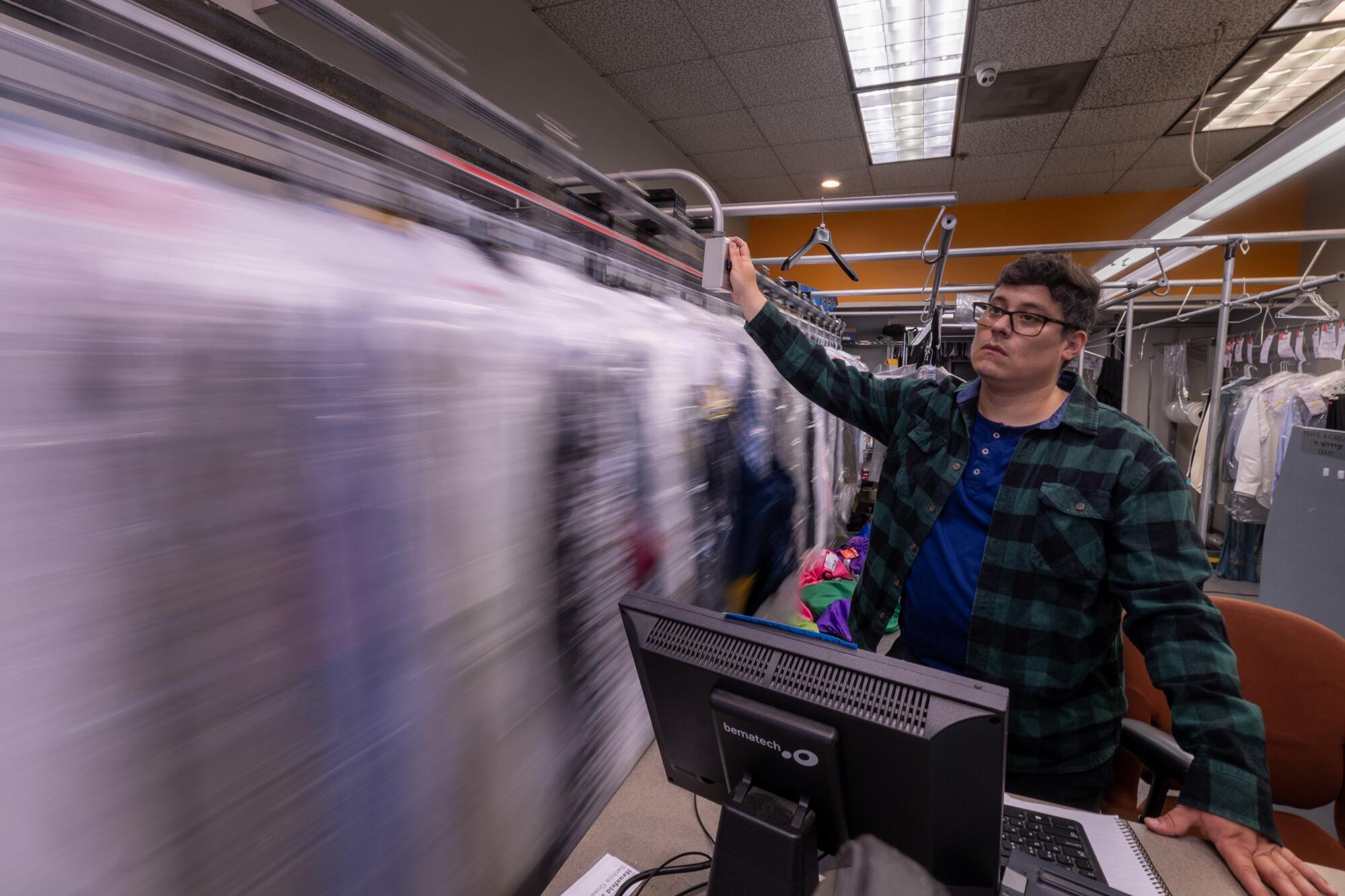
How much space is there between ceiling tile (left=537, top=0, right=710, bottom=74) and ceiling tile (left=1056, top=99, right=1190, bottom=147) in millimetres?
2571

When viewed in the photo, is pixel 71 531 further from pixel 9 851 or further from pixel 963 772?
pixel 963 772

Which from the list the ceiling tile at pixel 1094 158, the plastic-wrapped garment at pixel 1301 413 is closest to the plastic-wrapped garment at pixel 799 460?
the plastic-wrapped garment at pixel 1301 413

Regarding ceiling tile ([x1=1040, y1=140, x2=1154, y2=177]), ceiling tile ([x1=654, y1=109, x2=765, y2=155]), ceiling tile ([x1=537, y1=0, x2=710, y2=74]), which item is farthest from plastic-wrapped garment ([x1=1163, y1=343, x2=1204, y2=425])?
ceiling tile ([x1=537, y1=0, x2=710, y2=74])

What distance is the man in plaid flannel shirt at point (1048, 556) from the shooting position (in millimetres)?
992

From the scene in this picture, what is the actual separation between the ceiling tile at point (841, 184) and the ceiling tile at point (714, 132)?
0.85 metres

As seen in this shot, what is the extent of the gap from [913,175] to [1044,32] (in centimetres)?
199

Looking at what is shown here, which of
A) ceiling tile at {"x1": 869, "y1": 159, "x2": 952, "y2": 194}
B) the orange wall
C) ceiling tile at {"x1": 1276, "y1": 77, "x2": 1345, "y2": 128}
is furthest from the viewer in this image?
the orange wall

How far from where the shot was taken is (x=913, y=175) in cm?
482

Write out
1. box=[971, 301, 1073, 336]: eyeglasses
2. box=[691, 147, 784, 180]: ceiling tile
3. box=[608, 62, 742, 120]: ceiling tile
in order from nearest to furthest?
box=[971, 301, 1073, 336]: eyeglasses, box=[608, 62, 742, 120]: ceiling tile, box=[691, 147, 784, 180]: ceiling tile

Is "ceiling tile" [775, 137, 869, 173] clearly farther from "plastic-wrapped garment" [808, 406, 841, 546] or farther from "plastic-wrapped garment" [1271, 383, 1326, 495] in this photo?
"plastic-wrapped garment" [1271, 383, 1326, 495]

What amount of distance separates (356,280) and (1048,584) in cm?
123

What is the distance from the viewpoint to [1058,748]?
1.16 meters

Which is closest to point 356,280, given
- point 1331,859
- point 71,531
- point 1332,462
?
point 71,531

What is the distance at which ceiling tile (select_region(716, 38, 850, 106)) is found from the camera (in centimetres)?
305
